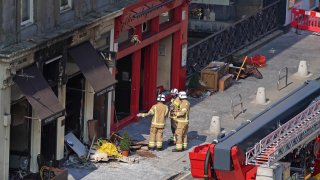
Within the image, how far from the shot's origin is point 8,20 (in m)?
31.0

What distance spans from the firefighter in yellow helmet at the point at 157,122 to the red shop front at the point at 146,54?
1.81 metres

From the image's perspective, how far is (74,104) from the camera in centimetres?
3559

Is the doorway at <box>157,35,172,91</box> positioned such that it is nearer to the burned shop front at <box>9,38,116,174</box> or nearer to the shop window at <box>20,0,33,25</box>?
the burned shop front at <box>9,38,116,174</box>

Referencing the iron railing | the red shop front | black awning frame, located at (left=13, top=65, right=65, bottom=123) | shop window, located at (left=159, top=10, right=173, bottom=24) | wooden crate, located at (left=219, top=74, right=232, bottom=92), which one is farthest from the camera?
the iron railing

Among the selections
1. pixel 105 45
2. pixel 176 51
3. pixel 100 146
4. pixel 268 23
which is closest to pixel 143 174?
pixel 100 146

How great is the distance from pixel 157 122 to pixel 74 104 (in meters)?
2.28

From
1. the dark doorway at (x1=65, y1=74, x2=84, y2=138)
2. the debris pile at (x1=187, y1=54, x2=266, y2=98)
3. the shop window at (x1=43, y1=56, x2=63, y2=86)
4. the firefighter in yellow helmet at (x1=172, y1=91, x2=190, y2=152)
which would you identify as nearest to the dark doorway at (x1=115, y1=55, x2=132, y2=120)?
the dark doorway at (x1=65, y1=74, x2=84, y2=138)

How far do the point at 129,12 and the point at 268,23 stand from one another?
49.9 ft

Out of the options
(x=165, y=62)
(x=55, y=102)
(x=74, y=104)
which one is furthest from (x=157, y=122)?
(x=165, y=62)

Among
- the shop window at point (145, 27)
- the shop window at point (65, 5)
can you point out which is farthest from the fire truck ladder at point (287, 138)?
the shop window at point (145, 27)

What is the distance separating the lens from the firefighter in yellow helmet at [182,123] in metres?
35.6

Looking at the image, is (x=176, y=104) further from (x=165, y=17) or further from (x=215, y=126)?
(x=165, y=17)

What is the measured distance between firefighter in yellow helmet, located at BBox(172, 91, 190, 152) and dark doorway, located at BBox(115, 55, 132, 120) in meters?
3.20

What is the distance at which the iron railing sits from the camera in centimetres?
4485
